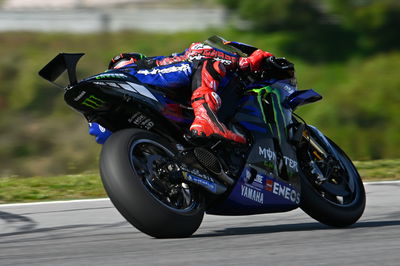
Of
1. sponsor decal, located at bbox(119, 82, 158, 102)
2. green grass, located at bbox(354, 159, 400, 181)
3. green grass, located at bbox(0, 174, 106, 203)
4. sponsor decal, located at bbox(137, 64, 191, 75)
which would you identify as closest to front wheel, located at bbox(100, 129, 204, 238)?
sponsor decal, located at bbox(119, 82, 158, 102)

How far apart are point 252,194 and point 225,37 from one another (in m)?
28.9

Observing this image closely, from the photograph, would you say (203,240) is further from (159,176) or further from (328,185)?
(328,185)

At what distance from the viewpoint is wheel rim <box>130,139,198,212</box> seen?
482cm

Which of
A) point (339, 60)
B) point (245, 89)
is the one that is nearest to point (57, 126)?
point (339, 60)

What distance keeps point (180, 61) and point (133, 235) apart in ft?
3.96

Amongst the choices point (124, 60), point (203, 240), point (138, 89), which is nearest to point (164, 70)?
point (138, 89)

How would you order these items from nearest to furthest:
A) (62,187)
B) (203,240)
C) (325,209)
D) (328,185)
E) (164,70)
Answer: (203,240) → (164,70) → (325,209) → (328,185) → (62,187)

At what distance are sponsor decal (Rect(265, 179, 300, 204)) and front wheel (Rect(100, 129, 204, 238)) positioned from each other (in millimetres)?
611

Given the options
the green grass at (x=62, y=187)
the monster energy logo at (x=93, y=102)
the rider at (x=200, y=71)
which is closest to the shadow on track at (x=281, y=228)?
the rider at (x=200, y=71)

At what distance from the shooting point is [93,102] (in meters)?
4.82

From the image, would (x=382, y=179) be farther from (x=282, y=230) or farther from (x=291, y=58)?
(x=291, y=58)

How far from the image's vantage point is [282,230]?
544 centimetres

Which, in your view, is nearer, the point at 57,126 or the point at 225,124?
the point at 225,124

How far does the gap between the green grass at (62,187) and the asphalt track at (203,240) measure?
33.7 inches
